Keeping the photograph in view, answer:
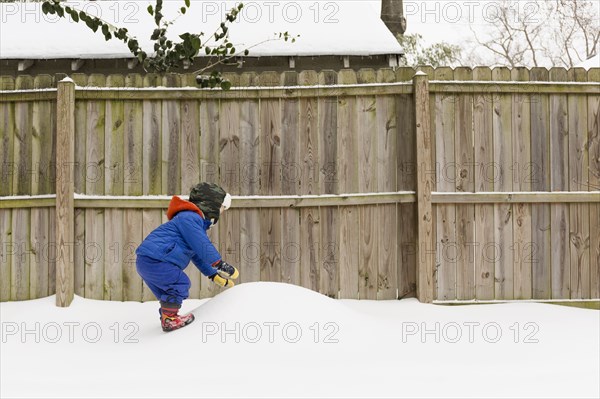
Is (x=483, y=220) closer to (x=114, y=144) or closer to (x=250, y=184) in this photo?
(x=250, y=184)

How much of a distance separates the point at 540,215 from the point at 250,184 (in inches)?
108

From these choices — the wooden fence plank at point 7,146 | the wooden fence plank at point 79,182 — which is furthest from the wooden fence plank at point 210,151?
the wooden fence plank at point 7,146

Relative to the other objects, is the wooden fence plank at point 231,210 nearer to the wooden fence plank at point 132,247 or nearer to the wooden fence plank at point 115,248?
the wooden fence plank at point 132,247

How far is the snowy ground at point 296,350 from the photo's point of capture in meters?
3.64

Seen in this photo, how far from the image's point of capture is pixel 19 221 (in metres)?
5.70

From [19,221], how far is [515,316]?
4.60m

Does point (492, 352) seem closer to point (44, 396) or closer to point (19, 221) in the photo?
point (44, 396)

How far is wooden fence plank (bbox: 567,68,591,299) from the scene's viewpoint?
5.75 meters

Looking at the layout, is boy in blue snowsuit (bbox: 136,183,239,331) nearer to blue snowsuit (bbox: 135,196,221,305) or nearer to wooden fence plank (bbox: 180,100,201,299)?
blue snowsuit (bbox: 135,196,221,305)

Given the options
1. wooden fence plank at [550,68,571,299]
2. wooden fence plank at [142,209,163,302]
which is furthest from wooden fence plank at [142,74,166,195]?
wooden fence plank at [550,68,571,299]

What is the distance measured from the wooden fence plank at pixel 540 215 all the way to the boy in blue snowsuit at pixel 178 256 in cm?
298

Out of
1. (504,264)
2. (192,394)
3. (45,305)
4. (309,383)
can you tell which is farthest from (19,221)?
(504,264)

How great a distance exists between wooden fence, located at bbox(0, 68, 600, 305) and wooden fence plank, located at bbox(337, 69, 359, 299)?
1 centimetres

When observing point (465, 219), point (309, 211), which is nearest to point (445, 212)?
point (465, 219)
